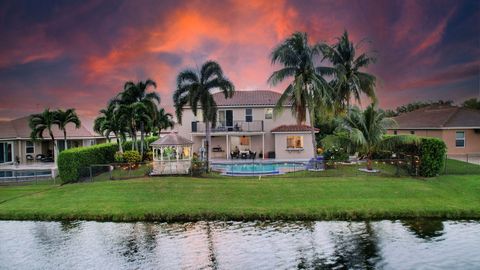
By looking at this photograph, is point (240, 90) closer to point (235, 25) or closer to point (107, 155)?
point (235, 25)

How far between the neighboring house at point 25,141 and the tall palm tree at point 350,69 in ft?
94.8

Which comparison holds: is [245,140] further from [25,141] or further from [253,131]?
[25,141]

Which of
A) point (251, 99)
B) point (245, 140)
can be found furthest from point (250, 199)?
point (251, 99)

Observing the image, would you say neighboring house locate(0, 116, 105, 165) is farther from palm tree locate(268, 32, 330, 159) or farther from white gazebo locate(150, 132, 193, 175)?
palm tree locate(268, 32, 330, 159)

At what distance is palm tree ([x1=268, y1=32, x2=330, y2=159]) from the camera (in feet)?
90.5

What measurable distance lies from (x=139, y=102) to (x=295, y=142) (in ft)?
52.1

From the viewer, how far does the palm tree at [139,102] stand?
111ft

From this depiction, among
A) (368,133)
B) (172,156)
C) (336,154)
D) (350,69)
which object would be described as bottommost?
(336,154)

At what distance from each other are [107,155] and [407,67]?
3379 centimetres

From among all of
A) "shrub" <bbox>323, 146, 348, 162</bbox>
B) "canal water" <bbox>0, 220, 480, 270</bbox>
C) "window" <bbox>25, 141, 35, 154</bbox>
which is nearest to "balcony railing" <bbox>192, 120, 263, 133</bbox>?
"shrub" <bbox>323, 146, 348, 162</bbox>

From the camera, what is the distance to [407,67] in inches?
1618

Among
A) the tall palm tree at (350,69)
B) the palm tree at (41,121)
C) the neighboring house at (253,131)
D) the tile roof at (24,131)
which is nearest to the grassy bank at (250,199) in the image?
the palm tree at (41,121)

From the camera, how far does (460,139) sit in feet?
123

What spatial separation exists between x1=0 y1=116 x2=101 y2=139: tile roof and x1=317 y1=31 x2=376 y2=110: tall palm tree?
94.9 feet
